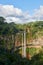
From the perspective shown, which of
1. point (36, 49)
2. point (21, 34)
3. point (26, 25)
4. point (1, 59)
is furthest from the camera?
point (26, 25)

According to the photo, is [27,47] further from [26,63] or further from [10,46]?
[26,63]

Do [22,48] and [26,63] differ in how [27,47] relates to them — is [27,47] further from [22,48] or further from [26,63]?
[26,63]

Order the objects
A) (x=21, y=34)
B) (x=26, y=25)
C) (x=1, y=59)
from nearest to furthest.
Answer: (x=1, y=59) < (x=21, y=34) < (x=26, y=25)

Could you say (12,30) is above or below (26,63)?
above

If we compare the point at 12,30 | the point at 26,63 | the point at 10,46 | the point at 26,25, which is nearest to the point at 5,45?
the point at 10,46

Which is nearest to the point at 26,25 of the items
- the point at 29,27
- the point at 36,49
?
the point at 29,27

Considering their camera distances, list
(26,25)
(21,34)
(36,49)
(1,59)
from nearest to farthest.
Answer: (1,59) → (36,49) → (21,34) → (26,25)

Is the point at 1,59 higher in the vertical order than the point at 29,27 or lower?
lower

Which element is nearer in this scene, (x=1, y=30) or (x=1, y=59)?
(x=1, y=59)

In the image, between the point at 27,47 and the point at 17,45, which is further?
the point at 17,45
